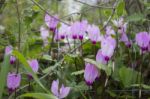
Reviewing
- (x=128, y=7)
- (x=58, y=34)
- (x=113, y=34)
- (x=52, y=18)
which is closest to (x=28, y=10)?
(x=52, y=18)

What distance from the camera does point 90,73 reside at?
1.43 metres

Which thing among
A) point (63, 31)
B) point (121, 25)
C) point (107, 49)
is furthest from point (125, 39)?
point (107, 49)

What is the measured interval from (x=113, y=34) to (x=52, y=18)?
1.09 feet

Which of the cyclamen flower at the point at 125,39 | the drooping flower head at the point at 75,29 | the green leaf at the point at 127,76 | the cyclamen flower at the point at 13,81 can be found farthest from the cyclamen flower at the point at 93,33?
the cyclamen flower at the point at 13,81

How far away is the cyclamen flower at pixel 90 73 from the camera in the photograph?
142 cm

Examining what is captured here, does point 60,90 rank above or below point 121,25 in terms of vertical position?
below

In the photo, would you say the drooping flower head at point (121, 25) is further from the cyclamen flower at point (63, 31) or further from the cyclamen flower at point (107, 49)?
the cyclamen flower at point (107, 49)

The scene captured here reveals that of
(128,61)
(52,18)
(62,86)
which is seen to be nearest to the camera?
(62,86)

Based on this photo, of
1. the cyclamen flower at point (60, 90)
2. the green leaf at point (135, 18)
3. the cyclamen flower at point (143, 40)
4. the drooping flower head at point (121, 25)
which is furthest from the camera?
the drooping flower head at point (121, 25)

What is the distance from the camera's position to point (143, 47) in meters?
1.62

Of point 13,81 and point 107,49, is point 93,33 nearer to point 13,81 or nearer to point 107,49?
point 107,49

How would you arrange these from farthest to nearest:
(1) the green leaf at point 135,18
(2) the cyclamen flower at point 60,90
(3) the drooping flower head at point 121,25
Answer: (3) the drooping flower head at point 121,25 → (1) the green leaf at point 135,18 → (2) the cyclamen flower at point 60,90

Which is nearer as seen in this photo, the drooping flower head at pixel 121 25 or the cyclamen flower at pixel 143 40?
the cyclamen flower at pixel 143 40

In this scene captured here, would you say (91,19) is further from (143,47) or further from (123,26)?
(143,47)
